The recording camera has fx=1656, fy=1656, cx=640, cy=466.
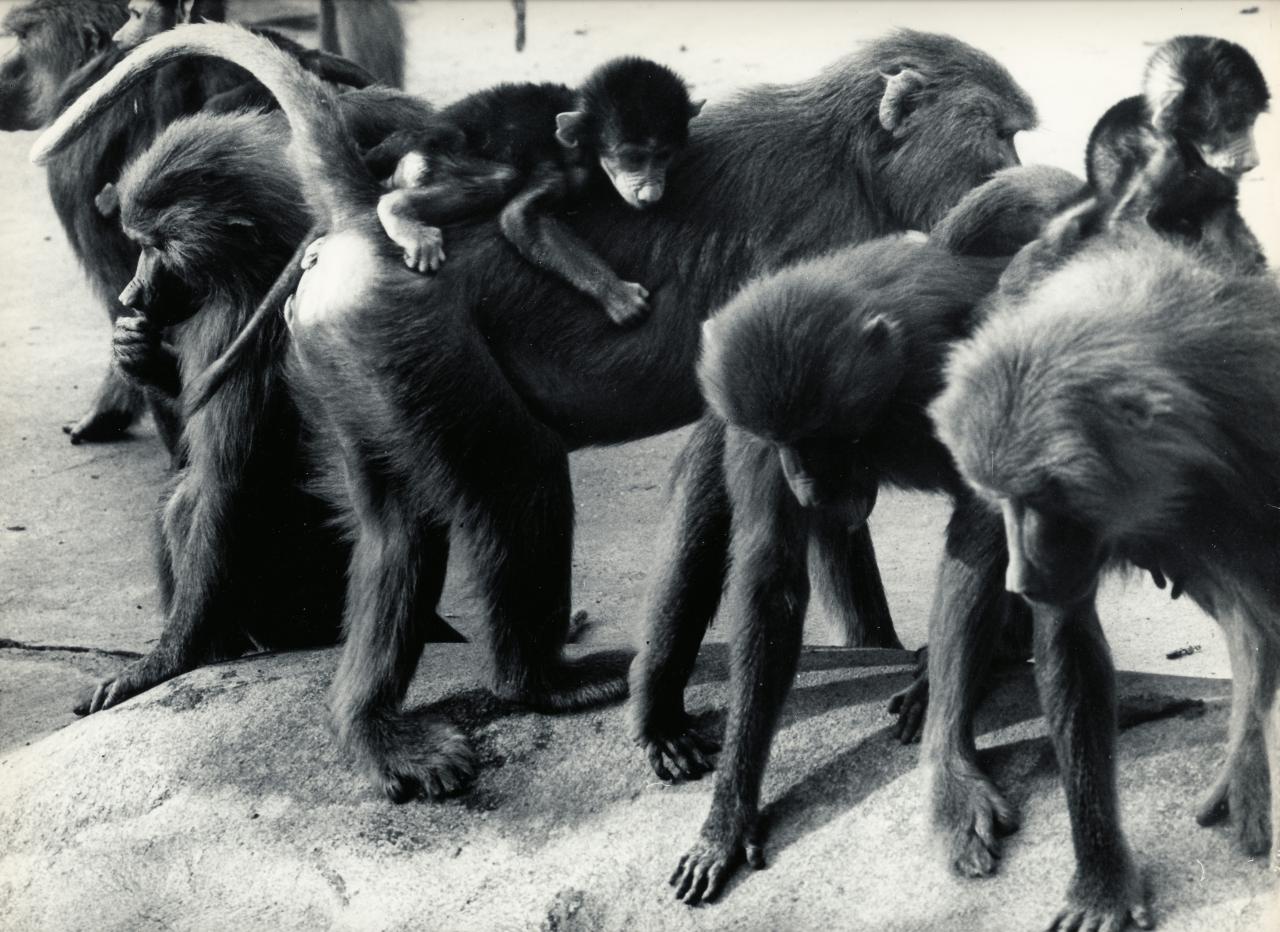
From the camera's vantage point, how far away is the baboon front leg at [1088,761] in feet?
11.6

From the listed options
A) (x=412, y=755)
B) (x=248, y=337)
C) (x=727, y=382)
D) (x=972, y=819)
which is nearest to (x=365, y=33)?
(x=248, y=337)

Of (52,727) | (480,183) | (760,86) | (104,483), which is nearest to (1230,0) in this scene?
(760,86)

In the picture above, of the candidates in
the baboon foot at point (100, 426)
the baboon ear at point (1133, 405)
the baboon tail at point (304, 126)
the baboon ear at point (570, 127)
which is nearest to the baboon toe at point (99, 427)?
the baboon foot at point (100, 426)

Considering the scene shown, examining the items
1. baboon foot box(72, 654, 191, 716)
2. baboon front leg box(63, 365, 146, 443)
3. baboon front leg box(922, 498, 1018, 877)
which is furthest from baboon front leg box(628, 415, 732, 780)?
baboon front leg box(63, 365, 146, 443)

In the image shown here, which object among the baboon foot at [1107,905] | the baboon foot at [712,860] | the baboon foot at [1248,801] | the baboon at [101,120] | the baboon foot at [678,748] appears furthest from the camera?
the baboon at [101,120]

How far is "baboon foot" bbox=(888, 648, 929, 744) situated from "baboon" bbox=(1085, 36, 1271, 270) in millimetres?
1269

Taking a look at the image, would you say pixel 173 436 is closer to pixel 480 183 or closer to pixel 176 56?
pixel 176 56

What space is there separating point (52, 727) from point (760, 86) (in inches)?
121

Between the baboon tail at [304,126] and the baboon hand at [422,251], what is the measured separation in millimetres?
214

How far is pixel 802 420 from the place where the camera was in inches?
145

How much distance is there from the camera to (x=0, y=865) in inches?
184

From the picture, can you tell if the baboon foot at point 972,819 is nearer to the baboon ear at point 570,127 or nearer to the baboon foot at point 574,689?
the baboon foot at point 574,689

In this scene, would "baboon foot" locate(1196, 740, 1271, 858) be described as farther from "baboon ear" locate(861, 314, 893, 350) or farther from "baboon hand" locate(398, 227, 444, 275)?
"baboon hand" locate(398, 227, 444, 275)

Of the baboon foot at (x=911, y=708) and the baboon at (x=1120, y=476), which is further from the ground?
the baboon at (x=1120, y=476)
